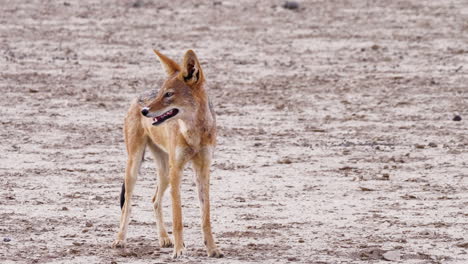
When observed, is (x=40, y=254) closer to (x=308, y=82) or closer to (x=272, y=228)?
(x=272, y=228)

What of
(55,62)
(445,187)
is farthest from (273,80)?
(445,187)

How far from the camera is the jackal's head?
7.80 meters

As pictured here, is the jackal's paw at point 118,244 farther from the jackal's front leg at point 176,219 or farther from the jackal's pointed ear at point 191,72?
the jackal's pointed ear at point 191,72

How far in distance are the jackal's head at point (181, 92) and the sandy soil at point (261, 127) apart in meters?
1.03

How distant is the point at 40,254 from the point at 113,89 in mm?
7732

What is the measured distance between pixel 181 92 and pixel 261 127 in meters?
5.67

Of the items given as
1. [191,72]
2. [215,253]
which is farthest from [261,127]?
[191,72]

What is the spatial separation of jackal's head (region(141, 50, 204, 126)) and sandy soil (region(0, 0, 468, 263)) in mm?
1030

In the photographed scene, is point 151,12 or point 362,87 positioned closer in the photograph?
point 362,87

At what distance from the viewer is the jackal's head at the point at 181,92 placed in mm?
7797

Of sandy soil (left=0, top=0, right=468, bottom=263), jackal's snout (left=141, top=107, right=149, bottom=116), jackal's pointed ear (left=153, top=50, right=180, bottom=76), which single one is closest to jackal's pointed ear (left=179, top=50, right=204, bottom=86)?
jackal's pointed ear (left=153, top=50, right=180, bottom=76)

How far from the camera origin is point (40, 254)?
8195 mm

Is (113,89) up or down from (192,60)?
down

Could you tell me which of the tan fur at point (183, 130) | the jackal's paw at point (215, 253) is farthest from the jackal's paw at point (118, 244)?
the jackal's paw at point (215, 253)
